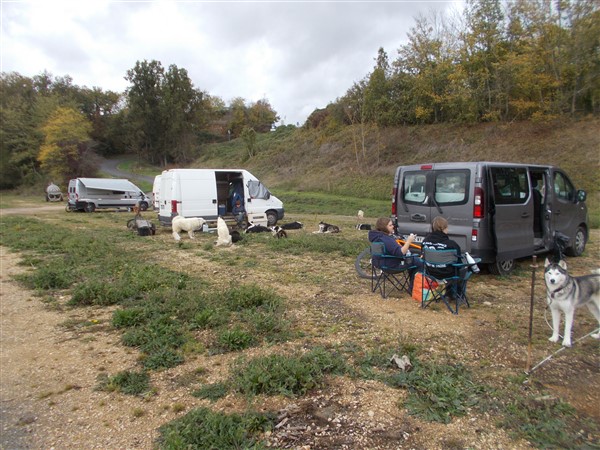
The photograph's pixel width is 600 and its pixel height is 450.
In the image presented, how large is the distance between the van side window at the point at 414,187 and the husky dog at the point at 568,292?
3108 mm

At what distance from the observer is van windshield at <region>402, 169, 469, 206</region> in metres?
6.14

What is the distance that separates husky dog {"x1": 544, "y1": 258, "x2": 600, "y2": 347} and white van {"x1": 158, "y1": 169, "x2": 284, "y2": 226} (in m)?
10.3

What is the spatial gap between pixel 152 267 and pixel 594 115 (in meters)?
25.4

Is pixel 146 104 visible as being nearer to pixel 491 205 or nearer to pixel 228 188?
pixel 228 188

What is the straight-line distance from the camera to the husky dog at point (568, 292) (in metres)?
3.66

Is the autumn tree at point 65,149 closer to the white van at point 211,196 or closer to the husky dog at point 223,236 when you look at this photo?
the white van at point 211,196

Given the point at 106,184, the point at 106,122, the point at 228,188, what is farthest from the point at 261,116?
the point at 228,188

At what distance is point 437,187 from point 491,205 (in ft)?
2.93

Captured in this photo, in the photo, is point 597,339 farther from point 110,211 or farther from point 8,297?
point 110,211

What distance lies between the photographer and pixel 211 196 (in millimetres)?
12531


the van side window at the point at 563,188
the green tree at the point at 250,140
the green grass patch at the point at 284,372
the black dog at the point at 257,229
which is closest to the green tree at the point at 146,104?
the green tree at the point at 250,140

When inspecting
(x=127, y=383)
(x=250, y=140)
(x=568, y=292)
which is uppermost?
(x=250, y=140)

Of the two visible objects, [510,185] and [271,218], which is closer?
[510,185]

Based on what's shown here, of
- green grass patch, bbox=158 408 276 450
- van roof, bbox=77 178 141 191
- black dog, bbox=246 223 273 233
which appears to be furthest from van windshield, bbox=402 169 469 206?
van roof, bbox=77 178 141 191
